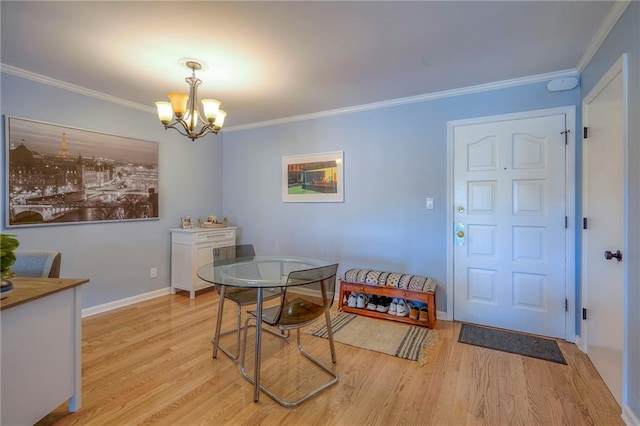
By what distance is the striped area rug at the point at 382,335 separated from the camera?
241 cm

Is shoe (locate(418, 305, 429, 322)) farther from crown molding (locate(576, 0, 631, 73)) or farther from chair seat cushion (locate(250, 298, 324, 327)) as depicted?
crown molding (locate(576, 0, 631, 73))

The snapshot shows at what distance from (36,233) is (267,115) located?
261cm

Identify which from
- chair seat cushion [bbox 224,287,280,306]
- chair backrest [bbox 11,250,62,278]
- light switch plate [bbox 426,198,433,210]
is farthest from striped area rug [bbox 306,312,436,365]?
chair backrest [bbox 11,250,62,278]

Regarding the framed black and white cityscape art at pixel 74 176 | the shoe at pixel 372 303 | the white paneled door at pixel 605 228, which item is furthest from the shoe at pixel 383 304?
the framed black and white cityscape art at pixel 74 176

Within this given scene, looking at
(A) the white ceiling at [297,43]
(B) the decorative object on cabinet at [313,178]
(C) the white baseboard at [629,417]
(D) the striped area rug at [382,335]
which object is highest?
(A) the white ceiling at [297,43]

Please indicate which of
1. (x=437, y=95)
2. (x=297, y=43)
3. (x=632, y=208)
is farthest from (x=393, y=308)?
(x=297, y=43)

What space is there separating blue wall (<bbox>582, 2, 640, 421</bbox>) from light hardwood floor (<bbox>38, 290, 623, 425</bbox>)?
301 mm

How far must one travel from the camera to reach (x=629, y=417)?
158cm

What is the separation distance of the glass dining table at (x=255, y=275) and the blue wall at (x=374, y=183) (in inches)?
39.6

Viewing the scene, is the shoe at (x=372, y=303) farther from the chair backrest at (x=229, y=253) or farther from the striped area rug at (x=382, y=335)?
the chair backrest at (x=229, y=253)

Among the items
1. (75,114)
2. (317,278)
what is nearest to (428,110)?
(317,278)

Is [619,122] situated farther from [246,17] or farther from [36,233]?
[36,233]

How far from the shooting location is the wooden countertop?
1371 mm

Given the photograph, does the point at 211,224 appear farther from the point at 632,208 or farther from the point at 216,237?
the point at 632,208
